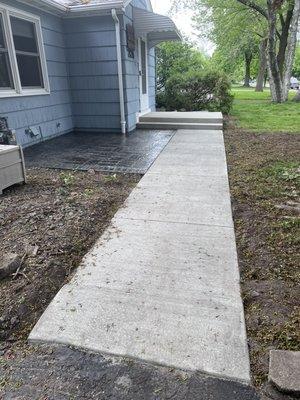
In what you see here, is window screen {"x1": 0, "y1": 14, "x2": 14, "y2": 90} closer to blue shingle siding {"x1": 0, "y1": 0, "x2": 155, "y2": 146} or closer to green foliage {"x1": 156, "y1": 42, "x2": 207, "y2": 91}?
blue shingle siding {"x1": 0, "y1": 0, "x2": 155, "y2": 146}

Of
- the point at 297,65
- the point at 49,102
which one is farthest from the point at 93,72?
the point at 297,65

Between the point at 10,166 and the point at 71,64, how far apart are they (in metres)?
4.79

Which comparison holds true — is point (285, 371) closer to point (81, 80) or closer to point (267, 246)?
point (267, 246)

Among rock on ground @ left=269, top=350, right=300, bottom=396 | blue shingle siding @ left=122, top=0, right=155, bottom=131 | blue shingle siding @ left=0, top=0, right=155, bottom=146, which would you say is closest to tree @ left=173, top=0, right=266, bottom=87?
blue shingle siding @ left=122, top=0, right=155, bottom=131

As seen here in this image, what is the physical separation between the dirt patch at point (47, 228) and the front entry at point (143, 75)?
5.39 m

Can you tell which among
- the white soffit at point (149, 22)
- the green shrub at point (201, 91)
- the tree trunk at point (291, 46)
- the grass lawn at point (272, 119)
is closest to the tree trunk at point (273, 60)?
the tree trunk at point (291, 46)

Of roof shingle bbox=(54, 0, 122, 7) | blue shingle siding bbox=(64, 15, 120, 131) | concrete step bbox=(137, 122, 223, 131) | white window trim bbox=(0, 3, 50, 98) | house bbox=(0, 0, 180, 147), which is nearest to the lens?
white window trim bbox=(0, 3, 50, 98)

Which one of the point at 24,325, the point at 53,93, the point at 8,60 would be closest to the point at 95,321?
the point at 24,325

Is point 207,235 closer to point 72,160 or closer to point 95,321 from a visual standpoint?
point 95,321

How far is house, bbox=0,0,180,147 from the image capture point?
18.9ft

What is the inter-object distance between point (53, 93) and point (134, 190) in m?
4.33

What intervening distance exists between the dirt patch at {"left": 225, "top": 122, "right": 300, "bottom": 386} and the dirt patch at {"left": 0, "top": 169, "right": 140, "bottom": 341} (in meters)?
1.26

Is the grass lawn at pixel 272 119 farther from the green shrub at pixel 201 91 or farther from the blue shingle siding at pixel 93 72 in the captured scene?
the blue shingle siding at pixel 93 72

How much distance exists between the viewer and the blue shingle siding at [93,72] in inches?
275
